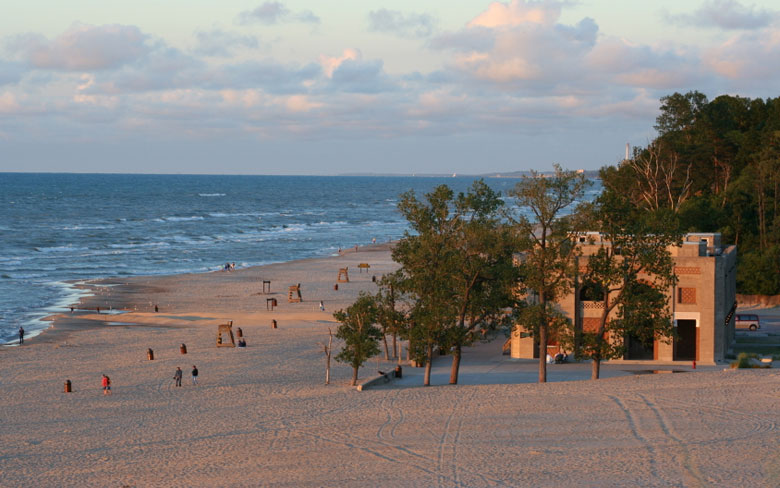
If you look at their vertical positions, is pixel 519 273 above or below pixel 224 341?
above

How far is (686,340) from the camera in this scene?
1865 inches

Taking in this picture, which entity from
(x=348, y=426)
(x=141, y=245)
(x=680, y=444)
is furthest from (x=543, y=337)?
(x=141, y=245)

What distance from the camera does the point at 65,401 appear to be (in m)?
38.3

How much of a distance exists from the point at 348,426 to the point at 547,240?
13.3 meters

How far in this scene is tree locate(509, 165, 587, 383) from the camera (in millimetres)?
38781

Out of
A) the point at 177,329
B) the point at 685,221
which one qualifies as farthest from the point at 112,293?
the point at 685,221

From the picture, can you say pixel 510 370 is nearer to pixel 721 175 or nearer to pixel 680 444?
pixel 680 444

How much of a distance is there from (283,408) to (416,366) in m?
12.5

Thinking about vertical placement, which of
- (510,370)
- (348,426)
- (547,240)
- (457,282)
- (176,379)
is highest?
(547,240)

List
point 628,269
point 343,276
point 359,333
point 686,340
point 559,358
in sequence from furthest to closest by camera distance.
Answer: point 343,276 → point 559,358 → point 686,340 → point 359,333 → point 628,269

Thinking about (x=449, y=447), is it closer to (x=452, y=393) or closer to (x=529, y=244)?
(x=452, y=393)

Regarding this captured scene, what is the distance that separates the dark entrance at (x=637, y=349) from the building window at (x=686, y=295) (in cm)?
289

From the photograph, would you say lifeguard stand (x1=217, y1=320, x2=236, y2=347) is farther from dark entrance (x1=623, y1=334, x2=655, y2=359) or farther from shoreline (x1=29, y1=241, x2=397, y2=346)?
dark entrance (x1=623, y1=334, x2=655, y2=359)

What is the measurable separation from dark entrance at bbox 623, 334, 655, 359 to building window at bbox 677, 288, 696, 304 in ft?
9.49
